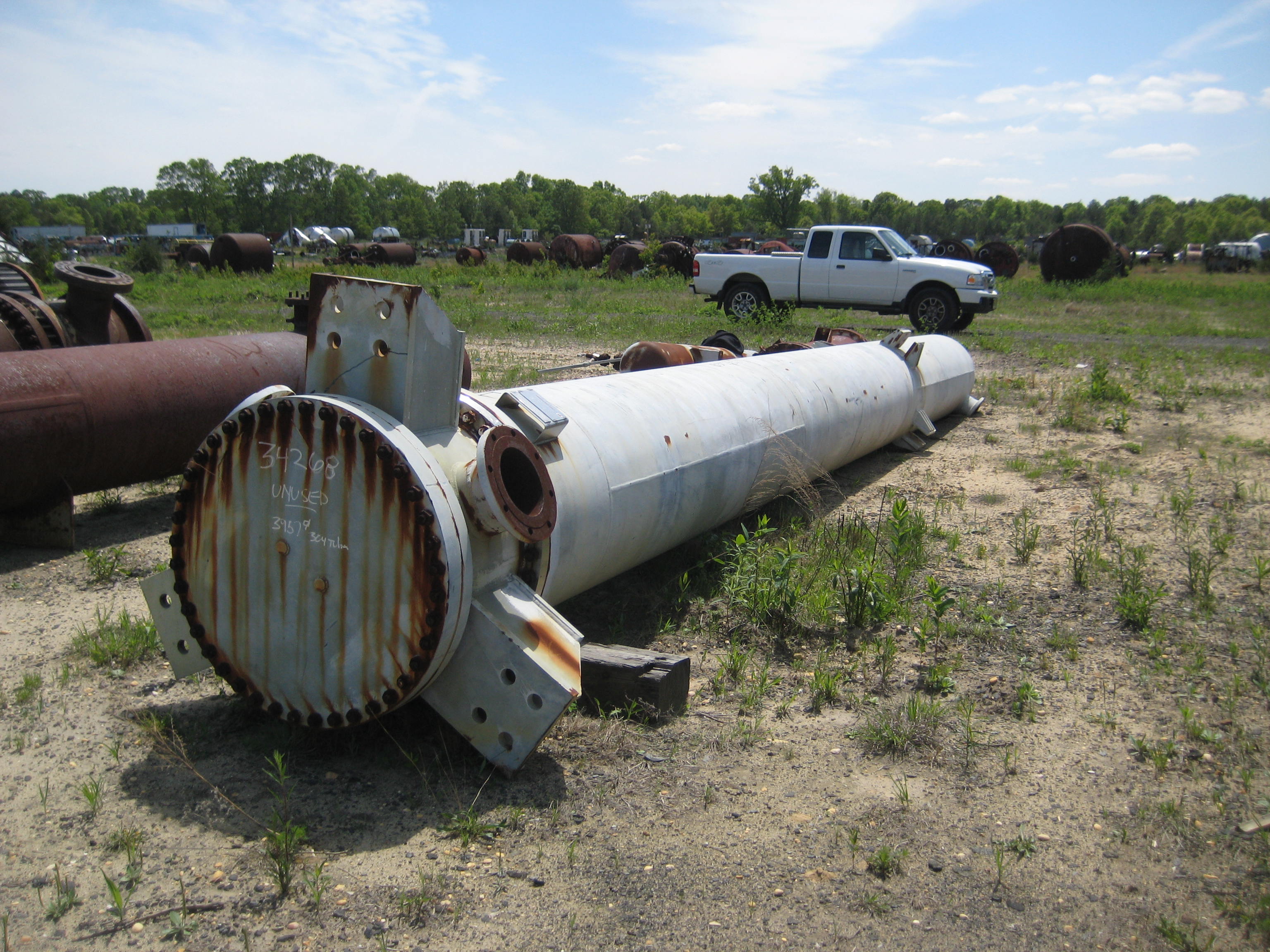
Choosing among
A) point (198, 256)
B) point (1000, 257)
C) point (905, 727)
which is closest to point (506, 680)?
point (905, 727)

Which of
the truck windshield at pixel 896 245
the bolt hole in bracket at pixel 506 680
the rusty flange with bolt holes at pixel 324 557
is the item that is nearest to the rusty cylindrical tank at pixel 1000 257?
the truck windshield at pixel 896 245

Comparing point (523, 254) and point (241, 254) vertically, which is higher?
point (523, 254)

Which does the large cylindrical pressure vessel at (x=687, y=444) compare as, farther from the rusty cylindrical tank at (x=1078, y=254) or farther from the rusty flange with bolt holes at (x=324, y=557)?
the rusty cylindrical tank at (x=1078, y=254)

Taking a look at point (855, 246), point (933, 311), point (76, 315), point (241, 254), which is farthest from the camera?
point (241, 254)

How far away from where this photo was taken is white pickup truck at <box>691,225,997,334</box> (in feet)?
46.2

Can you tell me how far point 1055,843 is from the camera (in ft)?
8.51

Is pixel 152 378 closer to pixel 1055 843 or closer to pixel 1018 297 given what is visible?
pixel 1055 843

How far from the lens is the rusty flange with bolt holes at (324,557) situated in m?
2.56

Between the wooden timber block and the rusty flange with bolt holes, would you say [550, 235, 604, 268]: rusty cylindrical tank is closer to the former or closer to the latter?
the wooden timber block

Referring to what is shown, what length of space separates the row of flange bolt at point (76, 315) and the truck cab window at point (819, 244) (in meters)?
10.9

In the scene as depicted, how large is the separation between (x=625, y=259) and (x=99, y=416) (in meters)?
26.0

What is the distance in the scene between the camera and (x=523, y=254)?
32.8 meters

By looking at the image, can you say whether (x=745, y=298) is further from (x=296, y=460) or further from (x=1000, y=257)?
(x=1000, y=257)

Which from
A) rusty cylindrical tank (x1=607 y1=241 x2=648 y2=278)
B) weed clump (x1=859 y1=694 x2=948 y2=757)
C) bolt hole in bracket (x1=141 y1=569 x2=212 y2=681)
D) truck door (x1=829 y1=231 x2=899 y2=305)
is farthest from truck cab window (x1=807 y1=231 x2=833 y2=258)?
rusty cylindrical tank (x1=607 y1=241 x2=648 y2=278)
